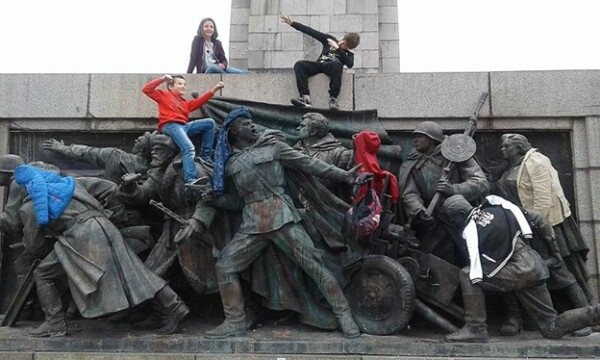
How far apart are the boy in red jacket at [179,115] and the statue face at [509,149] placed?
3.82 m

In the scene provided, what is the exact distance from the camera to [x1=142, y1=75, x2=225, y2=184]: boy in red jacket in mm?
8229

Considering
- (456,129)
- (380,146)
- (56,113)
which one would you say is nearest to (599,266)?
(456,129)

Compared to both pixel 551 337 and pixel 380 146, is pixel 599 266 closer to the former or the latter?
pixel 551 337

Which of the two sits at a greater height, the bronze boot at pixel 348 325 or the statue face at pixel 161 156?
the statue face at pixel 161 156

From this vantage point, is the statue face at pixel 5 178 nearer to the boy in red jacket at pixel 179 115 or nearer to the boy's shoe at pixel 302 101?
the boy in red jacket at pixel 179 115

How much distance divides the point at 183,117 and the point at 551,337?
5.26 meters

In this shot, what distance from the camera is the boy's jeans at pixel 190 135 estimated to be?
314 inches

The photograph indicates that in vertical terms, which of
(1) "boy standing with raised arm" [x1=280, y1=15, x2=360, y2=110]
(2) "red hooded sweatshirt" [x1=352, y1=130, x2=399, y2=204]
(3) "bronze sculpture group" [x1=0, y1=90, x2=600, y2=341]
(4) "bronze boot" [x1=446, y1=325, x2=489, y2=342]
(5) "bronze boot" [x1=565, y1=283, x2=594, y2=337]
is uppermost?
(1) "boy standing with raised arm" [x1=280, y1=15, x2=360, y2=110]

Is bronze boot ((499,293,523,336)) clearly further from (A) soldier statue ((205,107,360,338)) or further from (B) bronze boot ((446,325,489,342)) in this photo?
(A) soldier statue ((205,107,360,338))

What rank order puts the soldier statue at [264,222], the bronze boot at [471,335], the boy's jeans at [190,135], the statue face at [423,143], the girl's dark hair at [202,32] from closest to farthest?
the bronze boot at [471,335] → the soldier statue at [264,222] → the boy's jeans at [190,135] → the statue face at [423,143] → the girl's dark hair at [202,32]

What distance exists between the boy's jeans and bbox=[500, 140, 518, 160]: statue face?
3.82m

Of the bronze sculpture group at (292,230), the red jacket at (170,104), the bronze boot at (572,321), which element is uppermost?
the red jacket at (170,104)

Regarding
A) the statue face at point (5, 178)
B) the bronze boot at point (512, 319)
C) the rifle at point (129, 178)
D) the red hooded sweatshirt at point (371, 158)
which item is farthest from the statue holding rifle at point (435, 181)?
the statue face at point (5, 178)

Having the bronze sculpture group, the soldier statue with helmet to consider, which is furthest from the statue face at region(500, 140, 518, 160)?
the soldier statue with helmet
